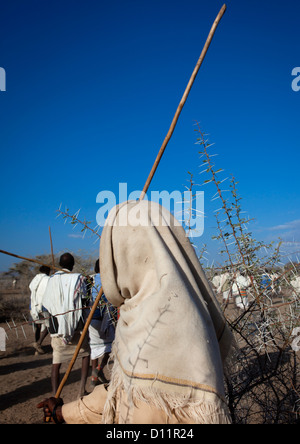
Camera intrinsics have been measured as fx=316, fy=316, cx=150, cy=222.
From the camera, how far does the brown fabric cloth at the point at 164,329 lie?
1267 millimetres

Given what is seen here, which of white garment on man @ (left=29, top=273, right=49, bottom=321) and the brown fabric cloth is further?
white garment on man @ (left=29, top=273, right=49, bottom=321)

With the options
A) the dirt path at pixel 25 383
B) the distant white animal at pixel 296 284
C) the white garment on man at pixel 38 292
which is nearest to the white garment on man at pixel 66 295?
the dirt path at pixel 25 383

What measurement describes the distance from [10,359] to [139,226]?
25.4 ft

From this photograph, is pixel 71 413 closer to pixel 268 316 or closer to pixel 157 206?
pixel 157 206

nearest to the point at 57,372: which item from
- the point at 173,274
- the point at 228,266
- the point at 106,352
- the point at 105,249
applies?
the point at 106,352

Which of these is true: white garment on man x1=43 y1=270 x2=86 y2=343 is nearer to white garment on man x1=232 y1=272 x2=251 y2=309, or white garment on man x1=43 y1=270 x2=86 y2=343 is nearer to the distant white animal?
white garment on man x1=232 y1=272 x2=251 y2=309

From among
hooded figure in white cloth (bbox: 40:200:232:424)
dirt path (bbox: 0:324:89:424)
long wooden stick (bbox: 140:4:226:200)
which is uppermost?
long wooden stick (bbox: 140:4:226:200)

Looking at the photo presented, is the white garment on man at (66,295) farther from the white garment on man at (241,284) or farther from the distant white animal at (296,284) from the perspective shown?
the distant white animal at (296,284)

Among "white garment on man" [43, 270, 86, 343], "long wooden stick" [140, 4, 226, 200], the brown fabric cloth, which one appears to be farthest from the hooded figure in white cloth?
"white garment on man" [43, 270, 86, 343]

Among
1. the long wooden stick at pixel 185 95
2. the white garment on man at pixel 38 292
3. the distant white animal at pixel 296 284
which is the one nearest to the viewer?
the long wooden stick at pixel 185 95

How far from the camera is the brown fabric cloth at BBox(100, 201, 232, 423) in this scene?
4.16ft

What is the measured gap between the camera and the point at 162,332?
129cm

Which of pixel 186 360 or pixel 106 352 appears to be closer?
pixel 186 360

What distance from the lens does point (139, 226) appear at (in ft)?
4.86
